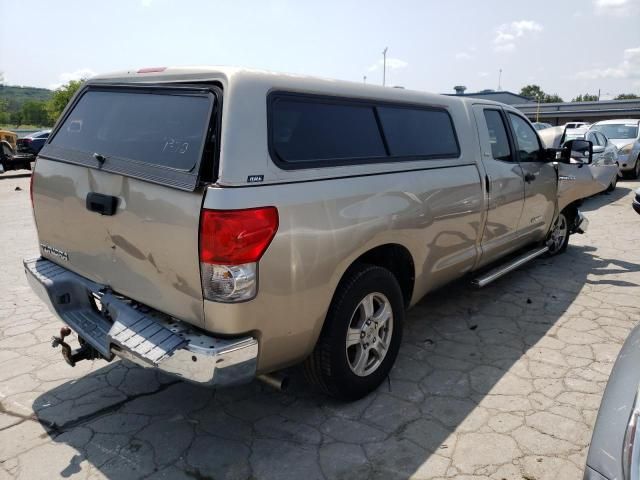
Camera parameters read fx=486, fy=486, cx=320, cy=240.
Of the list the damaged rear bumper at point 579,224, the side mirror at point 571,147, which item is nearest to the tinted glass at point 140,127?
the side mirror at point 571,147

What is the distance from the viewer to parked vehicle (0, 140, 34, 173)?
15.5m

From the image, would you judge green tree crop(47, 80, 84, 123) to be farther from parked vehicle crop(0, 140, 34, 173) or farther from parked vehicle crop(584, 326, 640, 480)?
parked vehicle crop(584, 326, 640, 480)

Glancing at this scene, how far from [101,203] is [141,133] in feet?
1.50

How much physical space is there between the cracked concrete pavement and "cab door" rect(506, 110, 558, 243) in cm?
105

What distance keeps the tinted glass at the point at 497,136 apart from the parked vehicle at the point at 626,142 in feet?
33.3

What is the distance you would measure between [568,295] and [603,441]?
143 inches

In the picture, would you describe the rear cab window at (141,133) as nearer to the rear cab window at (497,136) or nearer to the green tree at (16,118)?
the rear cab window at (497,136)

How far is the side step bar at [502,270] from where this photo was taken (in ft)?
13.9

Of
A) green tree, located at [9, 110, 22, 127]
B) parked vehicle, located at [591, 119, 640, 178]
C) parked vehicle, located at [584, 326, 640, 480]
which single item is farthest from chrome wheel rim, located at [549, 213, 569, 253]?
green tree, located at [9, 110, 22, 127]

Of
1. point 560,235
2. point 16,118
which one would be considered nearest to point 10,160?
point 560,235

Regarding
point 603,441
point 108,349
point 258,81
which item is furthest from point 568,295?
point 108,349

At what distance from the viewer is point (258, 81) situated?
245 cm

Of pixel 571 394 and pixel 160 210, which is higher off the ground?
pixel 160 210

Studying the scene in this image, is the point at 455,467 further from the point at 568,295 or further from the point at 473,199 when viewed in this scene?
the point at 568,295
